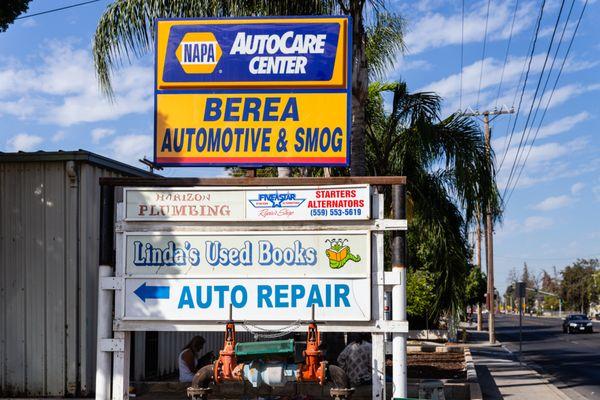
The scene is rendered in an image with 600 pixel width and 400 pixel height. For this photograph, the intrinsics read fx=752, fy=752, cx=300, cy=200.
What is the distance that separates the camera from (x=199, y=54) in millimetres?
8258

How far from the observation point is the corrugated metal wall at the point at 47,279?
36.7 ft

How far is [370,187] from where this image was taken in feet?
24.2

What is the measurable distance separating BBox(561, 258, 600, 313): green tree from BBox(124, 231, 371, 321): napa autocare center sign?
129181 mm

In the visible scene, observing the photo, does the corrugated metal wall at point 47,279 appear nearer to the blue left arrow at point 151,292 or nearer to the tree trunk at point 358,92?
the blue left arrow at point 151,292

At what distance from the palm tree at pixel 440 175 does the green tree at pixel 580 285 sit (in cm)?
12110

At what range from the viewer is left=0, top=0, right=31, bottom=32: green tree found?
11578 mm

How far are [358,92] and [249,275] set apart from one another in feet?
21.5

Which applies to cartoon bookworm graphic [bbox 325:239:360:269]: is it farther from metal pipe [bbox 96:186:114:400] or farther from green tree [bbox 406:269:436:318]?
green tree [bbox 406:269:436:318]

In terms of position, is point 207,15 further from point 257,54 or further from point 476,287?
point 476,287

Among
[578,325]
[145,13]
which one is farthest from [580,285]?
[145,13]

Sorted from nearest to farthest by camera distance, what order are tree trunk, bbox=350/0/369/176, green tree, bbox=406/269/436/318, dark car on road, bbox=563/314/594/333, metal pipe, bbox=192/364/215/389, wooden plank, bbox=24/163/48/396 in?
metal pipe, bbox=192/364/215/389, wooden plank, bbox=24/163/48/396, tree trunk, bbox=350/0/369/176, green tree, bbox=406/269/436/318, dark car on road, bbox=563/314/594/333

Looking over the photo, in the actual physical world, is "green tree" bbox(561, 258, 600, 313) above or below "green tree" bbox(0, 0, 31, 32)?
below

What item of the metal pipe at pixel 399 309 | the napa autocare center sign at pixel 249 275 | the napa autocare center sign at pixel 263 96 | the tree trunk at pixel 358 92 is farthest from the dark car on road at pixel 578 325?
the napa autocare center sign at pixel 249 275

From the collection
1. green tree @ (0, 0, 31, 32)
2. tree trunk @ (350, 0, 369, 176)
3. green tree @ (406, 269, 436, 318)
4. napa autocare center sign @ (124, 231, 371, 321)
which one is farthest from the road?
green tree @ (0, 0, 31, 32)
